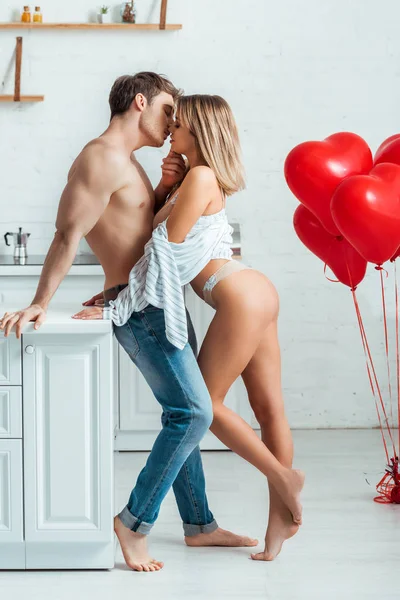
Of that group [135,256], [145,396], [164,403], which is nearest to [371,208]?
[135,256]

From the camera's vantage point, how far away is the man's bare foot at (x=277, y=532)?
269 centimetres

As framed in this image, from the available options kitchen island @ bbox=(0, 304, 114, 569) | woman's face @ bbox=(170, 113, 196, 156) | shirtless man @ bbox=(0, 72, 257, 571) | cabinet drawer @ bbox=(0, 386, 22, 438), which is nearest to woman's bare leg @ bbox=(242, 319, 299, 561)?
shirtless man @ bbox=(0, 72, 257, 571)

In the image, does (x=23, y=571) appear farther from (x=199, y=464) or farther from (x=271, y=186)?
(x=271, y=186)

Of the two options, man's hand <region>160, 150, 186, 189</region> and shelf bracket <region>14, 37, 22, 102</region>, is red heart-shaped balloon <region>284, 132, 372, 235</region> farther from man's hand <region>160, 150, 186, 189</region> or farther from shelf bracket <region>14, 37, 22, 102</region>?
shelf bracket <region>14, 37, 22, 102</region>

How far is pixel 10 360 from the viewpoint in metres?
2.51

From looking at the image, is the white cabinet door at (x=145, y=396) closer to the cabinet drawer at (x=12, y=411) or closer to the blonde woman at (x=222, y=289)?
the blonde woman at (x=222, y=289)

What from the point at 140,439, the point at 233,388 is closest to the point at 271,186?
the point at 233,388

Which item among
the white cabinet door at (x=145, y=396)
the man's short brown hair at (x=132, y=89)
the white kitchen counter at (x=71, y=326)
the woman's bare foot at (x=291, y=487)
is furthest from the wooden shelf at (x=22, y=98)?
the woman's bare foot at (x=291, y=487)

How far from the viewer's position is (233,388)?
3.89 meters

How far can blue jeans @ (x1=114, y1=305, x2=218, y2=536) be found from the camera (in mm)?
2498

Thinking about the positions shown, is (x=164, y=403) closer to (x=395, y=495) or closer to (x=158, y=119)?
(x=158, y=119)

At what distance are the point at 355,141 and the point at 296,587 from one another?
1.41 m

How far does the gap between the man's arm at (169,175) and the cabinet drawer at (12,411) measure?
0.71 m

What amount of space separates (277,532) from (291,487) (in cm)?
17
